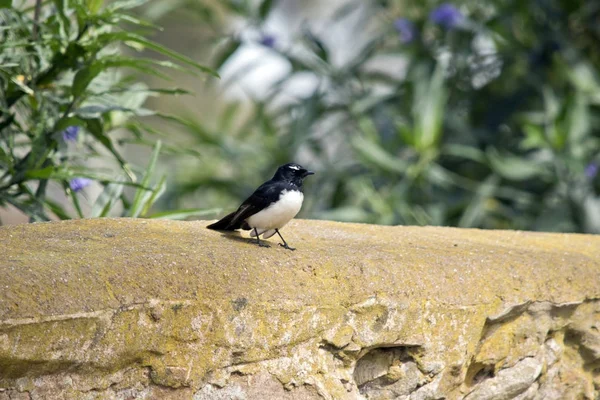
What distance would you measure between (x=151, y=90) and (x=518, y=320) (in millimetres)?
1772

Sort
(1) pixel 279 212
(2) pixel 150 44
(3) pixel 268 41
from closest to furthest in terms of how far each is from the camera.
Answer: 1. (1) pixel 279 212
2. (2) pixel 150 44
3. (3) pixel 268 41

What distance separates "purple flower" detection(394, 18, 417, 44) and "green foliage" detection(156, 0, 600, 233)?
0.03m

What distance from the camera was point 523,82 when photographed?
6.85 metres

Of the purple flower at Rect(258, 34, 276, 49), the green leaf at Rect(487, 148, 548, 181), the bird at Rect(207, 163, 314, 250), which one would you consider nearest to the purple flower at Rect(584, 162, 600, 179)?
the green leaf at Rect(487, 148, 548, 181)

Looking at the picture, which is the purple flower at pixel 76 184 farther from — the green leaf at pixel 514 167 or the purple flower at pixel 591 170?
the purple flower at pixel 591 170

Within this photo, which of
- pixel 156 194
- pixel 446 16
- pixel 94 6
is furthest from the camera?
pixel 446 16

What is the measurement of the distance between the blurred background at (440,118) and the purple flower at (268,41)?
0.5 inches

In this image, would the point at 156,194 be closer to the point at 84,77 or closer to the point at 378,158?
the point at 84,77

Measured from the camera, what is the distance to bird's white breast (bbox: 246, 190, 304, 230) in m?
2.91

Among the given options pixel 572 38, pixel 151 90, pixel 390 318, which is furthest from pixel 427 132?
pixel 390 318

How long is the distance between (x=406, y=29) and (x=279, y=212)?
4.17 metres

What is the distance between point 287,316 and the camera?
2521 mm

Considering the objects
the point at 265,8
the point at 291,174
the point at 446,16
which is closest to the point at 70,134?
the point at 291,174

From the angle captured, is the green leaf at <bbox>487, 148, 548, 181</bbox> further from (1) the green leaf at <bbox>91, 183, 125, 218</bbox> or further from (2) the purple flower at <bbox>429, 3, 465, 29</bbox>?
(1) the green leaf at <bbox>91, 183, 125, 218</bbox>
